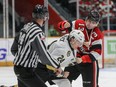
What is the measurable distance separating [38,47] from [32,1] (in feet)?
29.9

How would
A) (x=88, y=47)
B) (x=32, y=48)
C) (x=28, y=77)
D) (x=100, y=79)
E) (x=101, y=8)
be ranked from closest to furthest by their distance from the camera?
(x=32, y=48) → (x=28, y=77) → (x=88, y=47) → (x=100, y=79) → (x=101, y=8)

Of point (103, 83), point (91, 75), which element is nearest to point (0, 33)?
point (103, 83)

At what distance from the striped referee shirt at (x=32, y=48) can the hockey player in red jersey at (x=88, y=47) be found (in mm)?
904

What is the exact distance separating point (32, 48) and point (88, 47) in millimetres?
1112

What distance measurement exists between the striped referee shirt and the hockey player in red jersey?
2.97 feet

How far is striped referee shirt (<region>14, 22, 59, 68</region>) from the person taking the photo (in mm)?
2994

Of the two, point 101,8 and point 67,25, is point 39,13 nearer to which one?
point 67,25

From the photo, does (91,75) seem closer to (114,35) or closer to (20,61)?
(20,61)

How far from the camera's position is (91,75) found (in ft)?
13.8

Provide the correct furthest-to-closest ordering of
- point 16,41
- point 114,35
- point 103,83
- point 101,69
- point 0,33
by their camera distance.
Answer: point 0,33 → point 114,35 → point 101,69 → point 103,83 → point 16,41

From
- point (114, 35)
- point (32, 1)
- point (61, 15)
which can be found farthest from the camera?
point (61, 15)

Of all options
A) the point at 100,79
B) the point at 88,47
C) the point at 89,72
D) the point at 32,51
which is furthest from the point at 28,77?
the point at 100,79

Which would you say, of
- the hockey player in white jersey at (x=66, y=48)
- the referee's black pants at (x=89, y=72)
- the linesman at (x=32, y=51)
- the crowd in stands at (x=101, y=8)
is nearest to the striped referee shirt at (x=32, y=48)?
the linesman at (x=32, y=51)

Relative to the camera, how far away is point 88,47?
404 cm
